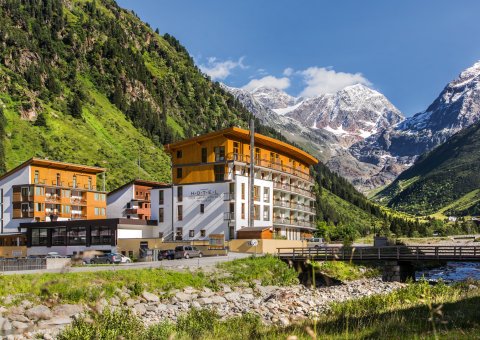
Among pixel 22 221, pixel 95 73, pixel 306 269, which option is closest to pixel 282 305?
pixel 306 269

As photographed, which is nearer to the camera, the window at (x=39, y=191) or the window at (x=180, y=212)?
the window at (x=180, y=212)

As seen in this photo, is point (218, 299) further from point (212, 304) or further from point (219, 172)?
point (219, 172)

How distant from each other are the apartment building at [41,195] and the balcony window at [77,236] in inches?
393

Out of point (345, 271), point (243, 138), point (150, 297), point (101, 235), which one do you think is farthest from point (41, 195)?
point (150, 297)

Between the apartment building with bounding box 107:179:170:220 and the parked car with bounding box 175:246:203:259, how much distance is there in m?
34.2

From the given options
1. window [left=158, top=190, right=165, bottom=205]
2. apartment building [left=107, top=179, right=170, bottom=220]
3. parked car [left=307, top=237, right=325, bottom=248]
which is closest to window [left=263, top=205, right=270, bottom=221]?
parked car [left=307, top=237, right=325, bottom=248]

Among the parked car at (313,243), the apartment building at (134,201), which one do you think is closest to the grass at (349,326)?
the parked car at (313,243)

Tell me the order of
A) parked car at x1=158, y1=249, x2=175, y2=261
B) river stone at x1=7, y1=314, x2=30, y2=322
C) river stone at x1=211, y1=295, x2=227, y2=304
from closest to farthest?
river stone at x1=7, y1=314, x2=30, y2=322, river stone at x1=211, y1=295, x2=227, y2=304, parked car at x1=158, y1=249, x2=175, y2=261

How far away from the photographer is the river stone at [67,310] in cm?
3314

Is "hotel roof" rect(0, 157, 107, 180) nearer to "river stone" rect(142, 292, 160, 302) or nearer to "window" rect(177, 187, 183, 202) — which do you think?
"window" rect(177, 187, 183, 202)

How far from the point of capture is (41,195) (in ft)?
305

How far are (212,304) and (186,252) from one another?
24104 millimetres

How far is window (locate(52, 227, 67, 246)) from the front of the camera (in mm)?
80188

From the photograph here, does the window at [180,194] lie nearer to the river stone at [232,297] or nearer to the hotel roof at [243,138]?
the hotel roof at [243,138]
